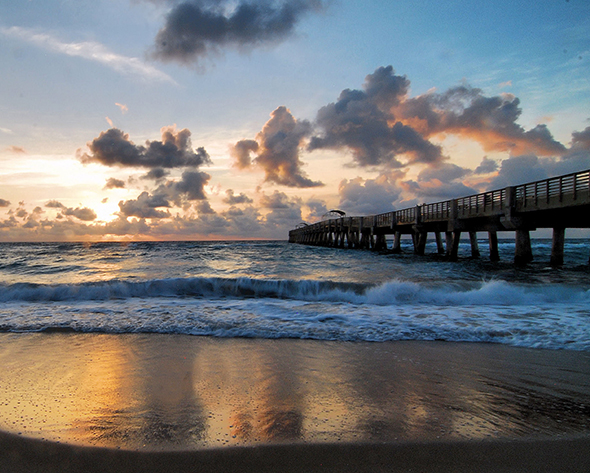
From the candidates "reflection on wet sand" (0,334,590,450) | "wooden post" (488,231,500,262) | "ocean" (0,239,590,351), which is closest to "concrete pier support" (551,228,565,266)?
"wooden post" (488,231,500,262)

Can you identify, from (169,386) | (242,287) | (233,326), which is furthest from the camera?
(242,287)

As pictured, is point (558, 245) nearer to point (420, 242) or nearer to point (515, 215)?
point (515, 215)

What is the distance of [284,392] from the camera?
3.44 m

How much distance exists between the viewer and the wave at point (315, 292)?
9.91 m

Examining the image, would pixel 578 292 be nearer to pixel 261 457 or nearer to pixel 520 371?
pixel 520 371

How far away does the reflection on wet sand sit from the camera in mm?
2645

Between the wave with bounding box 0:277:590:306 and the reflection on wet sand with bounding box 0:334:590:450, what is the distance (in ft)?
16.5

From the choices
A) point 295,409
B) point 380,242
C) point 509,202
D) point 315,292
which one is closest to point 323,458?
point 295,409

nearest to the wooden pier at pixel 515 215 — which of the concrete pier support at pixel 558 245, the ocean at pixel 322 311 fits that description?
the concrete pier support at pixel 558 245

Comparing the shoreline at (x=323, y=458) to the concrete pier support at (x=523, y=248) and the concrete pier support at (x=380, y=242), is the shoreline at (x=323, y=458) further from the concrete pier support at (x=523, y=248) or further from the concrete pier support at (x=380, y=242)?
the concrete pier support at (x=380, y=242)

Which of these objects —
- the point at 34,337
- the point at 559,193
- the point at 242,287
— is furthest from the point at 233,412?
the point at 559,193

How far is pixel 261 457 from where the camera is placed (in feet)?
7.55

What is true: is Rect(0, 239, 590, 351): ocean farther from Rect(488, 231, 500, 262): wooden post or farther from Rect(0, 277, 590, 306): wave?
Rect(488, 231, 500, 262): wooden post

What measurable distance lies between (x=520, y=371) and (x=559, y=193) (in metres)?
13.6
